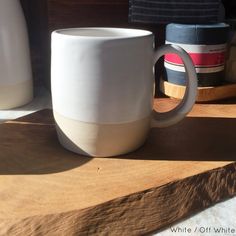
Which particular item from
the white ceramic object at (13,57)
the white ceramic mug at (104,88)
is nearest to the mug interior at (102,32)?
the white ceramic mug at (104,88)

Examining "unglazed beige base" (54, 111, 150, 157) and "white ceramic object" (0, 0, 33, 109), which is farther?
"white ceramic object" (0, 0, 33, 109)

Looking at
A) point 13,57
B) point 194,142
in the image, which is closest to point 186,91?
point 194,142

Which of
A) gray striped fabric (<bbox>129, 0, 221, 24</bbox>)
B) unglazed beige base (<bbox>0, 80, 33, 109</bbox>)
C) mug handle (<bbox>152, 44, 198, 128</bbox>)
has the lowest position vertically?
unglazed beige base (<bbox>0, 80, 33, 109</bbox>)

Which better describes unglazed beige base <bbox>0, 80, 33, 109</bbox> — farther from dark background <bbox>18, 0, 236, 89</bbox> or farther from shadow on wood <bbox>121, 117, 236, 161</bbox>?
shadow on wood <bbox>121, 117, 236, 161</bbox>

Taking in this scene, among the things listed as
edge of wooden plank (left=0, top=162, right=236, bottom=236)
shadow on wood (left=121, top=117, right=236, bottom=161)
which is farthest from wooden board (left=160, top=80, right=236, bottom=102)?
edge of wooden plank (left=0, top=162, right=236, bottom=236)

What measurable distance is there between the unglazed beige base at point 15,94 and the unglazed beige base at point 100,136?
0.41ft

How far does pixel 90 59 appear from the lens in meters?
0.30

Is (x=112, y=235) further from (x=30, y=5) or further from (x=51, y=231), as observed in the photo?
(x=30, y=5)

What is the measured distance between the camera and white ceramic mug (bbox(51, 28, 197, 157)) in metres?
0.30

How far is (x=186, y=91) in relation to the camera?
35 cm

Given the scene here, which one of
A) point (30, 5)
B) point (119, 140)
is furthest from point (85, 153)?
point (30, 5)

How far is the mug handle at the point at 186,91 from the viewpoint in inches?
13.0

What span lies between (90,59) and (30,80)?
18cm

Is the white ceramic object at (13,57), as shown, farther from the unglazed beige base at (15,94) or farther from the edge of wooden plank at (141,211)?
the edge of wooden plank at (141,211)
